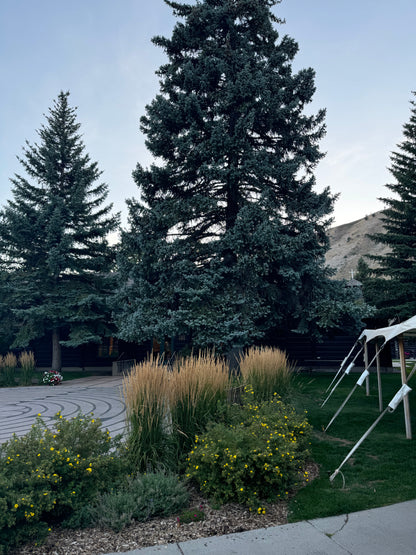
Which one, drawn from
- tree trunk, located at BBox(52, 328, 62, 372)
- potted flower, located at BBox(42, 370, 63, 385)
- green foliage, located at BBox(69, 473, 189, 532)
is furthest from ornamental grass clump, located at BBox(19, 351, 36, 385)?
green foliage, located at BBox(69, 473, 189, 532)

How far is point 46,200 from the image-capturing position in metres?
17.7

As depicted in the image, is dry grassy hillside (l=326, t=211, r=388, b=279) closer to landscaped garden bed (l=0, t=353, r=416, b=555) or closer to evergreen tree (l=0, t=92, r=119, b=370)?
evergreen tree (l=0, t=92, r=119, b=370)

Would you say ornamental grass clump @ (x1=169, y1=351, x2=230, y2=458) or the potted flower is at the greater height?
ornamental grass clump @ (x1=169, y1=351, x2=230, y2=458)

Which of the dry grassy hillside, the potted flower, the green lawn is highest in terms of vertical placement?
the dry grassy hillside

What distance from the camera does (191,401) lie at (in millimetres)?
4242

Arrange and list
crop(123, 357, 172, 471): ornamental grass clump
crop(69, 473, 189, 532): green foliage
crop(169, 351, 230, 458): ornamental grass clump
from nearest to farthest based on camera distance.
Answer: crop(69, 473, 189, 532): green foliage
crop(123, 357, 172, 471): ornamental grass clump
crop(169, 351, 230, 458): ornamental grass clump

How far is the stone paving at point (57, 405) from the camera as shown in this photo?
23.5ft

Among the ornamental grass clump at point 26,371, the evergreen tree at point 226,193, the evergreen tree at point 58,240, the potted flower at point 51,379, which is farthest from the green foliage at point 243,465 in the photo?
the ornamental grass clump at point 26,371

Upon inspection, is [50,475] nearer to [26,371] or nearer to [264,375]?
[264,375]

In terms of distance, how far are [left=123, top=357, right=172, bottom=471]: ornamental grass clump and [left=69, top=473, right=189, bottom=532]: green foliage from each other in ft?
1.20

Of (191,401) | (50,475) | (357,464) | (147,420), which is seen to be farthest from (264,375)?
(50,475)

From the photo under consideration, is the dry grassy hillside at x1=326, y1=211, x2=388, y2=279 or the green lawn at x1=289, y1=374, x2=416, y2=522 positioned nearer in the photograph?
the green lawn at x1=289, y1=374, x2=416, y2=522

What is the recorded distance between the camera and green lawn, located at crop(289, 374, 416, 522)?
334 cm

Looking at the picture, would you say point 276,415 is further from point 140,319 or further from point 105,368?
point 105,368
